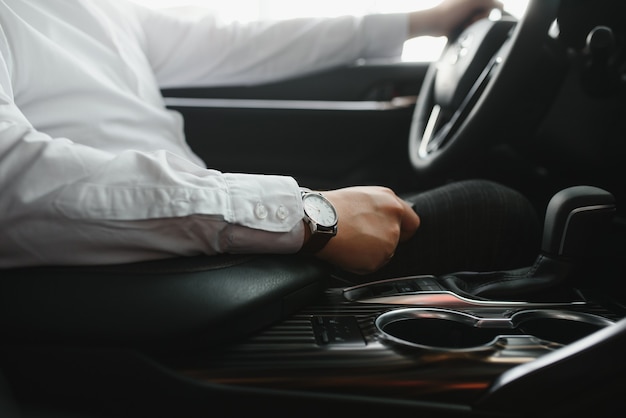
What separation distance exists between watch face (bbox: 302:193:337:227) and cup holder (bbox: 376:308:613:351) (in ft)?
0.39

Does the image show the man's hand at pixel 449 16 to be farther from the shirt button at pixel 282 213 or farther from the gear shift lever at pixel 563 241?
the shirt button at pixel 282 213

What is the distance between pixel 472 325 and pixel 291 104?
0.84m

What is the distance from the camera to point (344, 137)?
4.38ft

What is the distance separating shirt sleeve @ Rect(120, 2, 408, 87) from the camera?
121 cm

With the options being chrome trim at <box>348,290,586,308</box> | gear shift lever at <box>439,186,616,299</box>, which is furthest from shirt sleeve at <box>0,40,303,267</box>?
gear shift lever at <box>439,186,616,299</box>

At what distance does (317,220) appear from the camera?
1.95 ft

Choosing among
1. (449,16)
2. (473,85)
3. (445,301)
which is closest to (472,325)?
(445,301)

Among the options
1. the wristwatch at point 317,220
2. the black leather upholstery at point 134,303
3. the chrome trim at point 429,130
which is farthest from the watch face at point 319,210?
the chrome trim at point 429,130

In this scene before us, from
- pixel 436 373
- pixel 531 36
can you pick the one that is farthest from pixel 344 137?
pixel 436 373

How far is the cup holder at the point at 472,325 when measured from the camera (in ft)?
1.97

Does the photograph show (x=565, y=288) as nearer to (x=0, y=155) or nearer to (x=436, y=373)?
(x=436, y=373)

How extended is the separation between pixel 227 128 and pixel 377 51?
40 centimetres

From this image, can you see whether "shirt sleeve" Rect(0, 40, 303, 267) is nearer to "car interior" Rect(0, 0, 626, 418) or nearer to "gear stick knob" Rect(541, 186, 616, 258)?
"car interior" Rect(0, 0, 626, 418)

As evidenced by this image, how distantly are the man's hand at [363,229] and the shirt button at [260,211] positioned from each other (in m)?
0.10
